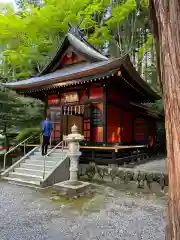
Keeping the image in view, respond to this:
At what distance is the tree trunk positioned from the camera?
1.38 m

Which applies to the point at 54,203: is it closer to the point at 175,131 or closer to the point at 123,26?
the point at 175,131

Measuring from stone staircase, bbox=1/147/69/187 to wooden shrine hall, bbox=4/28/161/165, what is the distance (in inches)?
56.9

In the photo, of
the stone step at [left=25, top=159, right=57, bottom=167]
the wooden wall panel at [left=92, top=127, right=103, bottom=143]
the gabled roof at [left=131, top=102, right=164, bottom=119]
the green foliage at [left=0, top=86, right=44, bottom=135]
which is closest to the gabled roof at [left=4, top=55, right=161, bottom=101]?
the green foliage at [left=0, top=86, right=44, bottom=135]

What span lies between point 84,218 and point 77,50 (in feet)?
32.0

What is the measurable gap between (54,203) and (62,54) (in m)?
9.76

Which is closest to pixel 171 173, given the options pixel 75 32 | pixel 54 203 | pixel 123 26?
pixel 54 203

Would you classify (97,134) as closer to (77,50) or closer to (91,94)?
(91,94)

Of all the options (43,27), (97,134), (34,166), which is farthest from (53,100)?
(43,27)

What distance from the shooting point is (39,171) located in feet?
22.9

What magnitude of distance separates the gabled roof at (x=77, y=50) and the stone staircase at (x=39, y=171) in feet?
19.1

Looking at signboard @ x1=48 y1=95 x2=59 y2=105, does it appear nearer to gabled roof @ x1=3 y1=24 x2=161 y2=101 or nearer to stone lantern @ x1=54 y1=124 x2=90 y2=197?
gabled roof @ x1=3 y1=24 x2=161 y2=101

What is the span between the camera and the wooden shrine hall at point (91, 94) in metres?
8.23

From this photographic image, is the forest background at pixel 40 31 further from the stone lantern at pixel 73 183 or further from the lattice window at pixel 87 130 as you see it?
the stone lantern at pixel 73 183

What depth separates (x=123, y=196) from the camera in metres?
5.29
